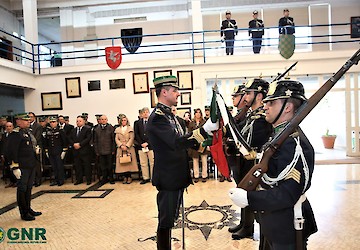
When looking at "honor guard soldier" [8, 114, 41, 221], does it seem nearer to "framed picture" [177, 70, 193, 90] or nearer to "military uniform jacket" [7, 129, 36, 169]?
"military uniform jacket" [7, 129, 36, 169]

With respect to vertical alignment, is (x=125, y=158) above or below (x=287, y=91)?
below

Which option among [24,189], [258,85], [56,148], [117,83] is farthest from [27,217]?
[117,83]

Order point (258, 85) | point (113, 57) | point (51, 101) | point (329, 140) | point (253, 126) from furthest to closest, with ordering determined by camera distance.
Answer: point (329, 140) → point (51, 101) → point (113, 57) → point (258, 85) → point (253, 126)

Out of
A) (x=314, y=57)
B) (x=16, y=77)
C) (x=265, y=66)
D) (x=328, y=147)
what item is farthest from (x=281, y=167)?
(x=328, y=147)

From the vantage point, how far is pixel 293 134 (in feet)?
4.53

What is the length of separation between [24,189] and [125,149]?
2.38 m

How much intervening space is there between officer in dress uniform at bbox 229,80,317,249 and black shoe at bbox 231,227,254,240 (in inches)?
62.7

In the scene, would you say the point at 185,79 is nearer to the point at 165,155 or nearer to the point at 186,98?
the point at 186,98

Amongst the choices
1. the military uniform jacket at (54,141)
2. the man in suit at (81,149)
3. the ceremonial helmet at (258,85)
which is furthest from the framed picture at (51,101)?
the ceremonial helmet at (258,85)

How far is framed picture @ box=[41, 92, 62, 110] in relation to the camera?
7762mm

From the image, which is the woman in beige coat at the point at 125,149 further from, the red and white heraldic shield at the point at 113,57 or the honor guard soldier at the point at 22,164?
the honor guard soldier at the point at 22,164

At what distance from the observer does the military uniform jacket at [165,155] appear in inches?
86.5

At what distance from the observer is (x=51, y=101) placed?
25.6ft

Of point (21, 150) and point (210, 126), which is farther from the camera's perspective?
point (21, 150)
